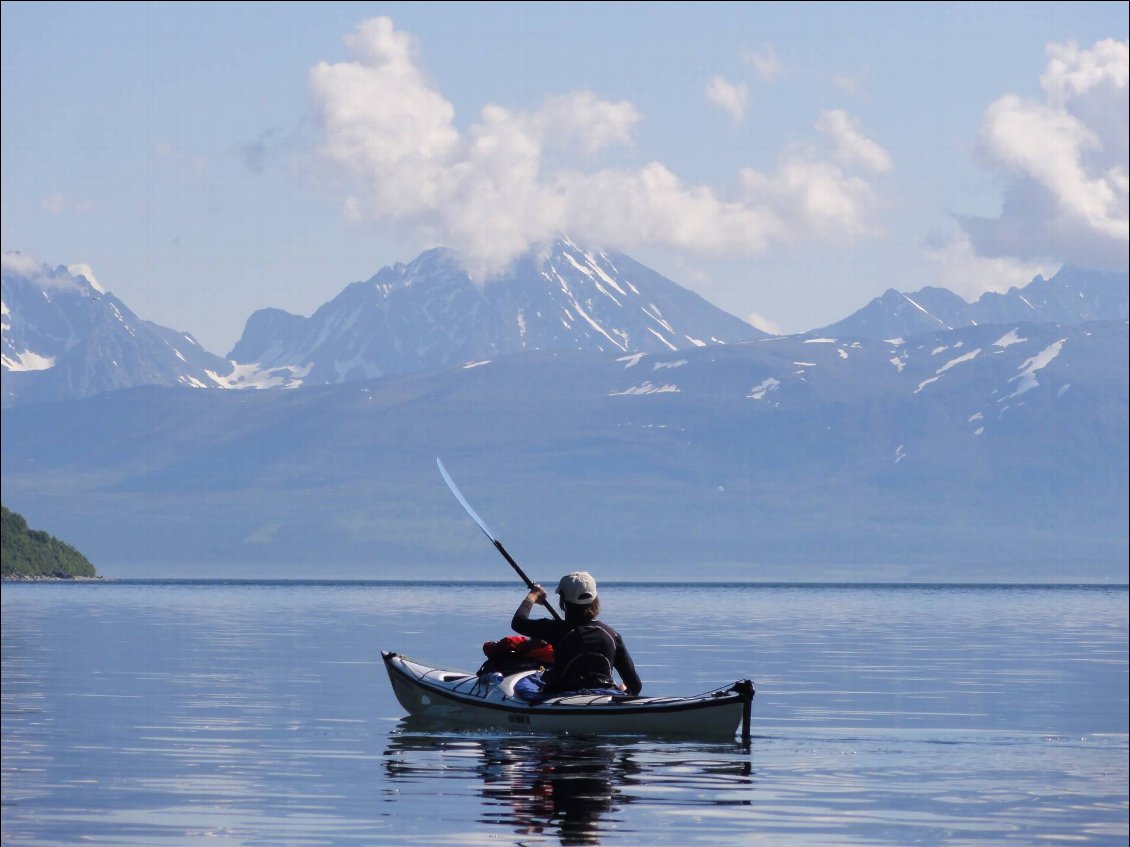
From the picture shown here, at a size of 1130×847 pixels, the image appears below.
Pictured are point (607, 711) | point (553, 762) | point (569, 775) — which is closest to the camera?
point (569, 775)

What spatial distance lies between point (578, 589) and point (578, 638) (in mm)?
1638

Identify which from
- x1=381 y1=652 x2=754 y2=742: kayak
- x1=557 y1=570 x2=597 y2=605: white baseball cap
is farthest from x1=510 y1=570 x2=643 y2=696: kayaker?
x1=381 y1=652 x2=754 y2=742: kayak

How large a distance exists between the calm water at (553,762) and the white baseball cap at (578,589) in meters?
2.61

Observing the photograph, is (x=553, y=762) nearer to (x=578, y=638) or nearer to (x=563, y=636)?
(x=578, y=638)

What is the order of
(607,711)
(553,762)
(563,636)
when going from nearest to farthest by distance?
(553,762) < (563,636) < (607,711)

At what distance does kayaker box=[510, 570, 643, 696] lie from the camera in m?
37.5

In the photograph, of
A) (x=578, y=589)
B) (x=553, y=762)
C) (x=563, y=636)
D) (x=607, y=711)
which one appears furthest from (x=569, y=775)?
(x=607, y=711)

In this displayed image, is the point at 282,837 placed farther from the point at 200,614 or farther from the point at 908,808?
the point at 200,614

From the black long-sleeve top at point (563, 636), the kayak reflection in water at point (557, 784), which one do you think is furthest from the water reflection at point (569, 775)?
the black long-sleeve top at point (563, 636)

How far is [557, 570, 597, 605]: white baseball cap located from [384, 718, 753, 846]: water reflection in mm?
2596

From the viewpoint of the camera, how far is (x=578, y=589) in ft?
122

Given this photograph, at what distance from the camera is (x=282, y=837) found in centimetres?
2828

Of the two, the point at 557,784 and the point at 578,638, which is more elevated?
the point at 578,638

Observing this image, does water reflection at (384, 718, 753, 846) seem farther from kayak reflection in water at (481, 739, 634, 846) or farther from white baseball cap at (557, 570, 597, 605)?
white baseball cap at (557, 570, 597, 605)
